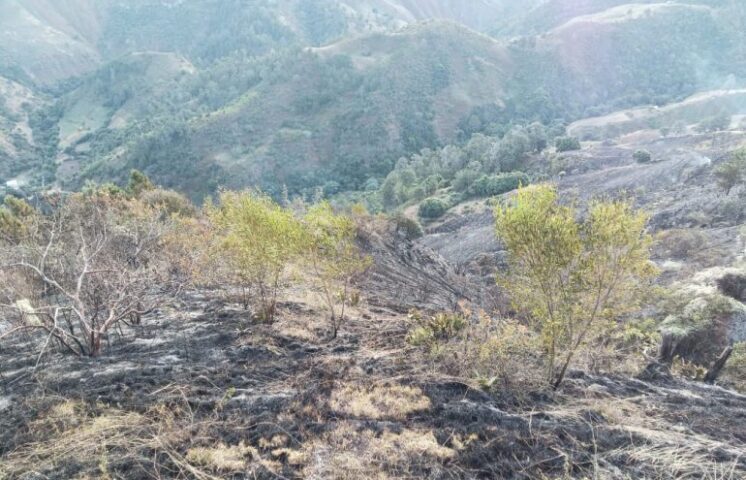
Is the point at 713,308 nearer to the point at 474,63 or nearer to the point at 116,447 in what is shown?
the point at 116,447

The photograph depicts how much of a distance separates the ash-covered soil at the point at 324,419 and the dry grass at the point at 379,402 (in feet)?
0.09

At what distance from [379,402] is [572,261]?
12.5 feet

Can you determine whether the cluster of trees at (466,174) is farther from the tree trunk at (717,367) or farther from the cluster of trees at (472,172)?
the tree trunk at (717,367)

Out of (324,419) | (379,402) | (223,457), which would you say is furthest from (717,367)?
(223,457)

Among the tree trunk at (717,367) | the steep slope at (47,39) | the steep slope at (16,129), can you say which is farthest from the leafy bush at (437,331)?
the steep slope at (47,39)

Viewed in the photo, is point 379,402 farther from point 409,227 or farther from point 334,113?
point 334,113

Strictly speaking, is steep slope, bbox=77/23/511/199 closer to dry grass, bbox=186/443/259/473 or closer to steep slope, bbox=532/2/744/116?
steep slope, bbox=532/2/744/116

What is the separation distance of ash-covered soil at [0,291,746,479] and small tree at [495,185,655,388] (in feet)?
4.55

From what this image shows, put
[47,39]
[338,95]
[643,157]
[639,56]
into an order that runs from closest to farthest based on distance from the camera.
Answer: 1. [643,157]
2. [338,95]
3. [639,56]
4. [47,39]

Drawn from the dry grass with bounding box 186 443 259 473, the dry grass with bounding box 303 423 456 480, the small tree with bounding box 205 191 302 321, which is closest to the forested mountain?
the small tree with bounding box 205 191 302 321

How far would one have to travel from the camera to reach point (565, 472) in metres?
5.91

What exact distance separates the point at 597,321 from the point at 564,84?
92959mm

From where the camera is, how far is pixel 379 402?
749cm

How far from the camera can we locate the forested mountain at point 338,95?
70.7 meters
